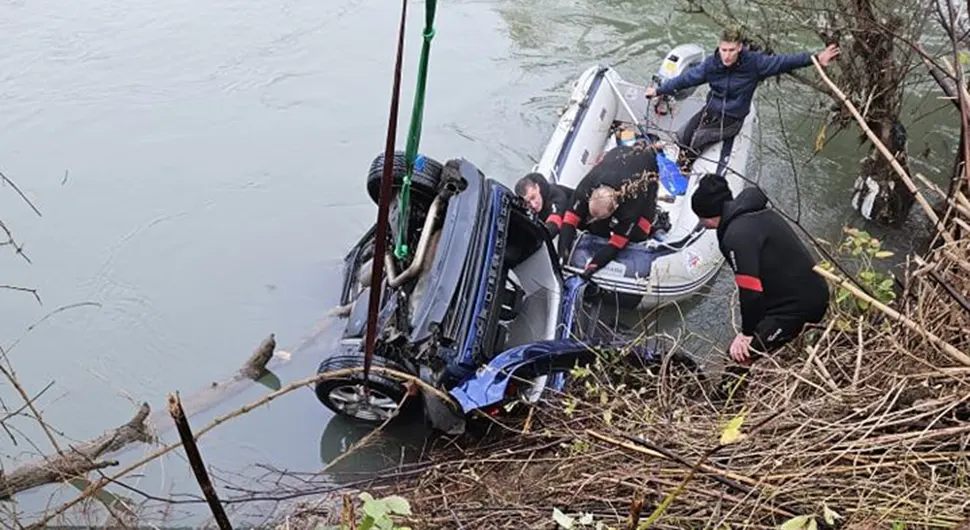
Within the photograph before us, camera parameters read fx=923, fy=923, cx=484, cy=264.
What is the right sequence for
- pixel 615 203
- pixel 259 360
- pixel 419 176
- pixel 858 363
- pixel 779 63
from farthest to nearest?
pixel 779 63
pixel 615 203
pixel 259 360
pixel 419 176
pixel 858 363

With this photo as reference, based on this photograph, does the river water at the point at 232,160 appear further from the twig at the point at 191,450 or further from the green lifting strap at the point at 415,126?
the twig at the point at 191,450

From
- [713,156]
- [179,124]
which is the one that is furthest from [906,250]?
[179,124]

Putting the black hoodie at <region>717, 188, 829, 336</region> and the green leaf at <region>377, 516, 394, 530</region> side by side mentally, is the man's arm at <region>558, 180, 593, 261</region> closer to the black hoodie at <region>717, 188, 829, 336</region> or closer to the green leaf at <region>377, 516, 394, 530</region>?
the black hoodie at <region>717, 188, 829, 336</region>

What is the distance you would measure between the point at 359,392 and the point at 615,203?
2.46 m

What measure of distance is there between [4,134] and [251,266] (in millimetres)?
3760

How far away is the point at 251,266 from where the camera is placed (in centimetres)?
828

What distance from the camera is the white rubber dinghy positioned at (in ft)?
23.7

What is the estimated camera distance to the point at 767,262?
5.19m

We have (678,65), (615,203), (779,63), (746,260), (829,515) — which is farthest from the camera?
(678,65)

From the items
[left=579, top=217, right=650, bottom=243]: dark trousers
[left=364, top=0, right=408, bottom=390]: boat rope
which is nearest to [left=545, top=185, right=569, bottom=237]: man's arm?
[left=579, top=217, right=650, bottom=243]: dark trousers

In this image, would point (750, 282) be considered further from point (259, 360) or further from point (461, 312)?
point (259, 360)

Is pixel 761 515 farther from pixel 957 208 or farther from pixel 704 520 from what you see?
pixel 957 208

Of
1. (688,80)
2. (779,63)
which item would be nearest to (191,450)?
(779,63)

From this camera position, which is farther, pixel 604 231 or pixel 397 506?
pixel 604 231
